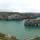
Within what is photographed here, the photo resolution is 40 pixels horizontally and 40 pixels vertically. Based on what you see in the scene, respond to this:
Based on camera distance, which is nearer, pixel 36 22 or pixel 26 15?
pixel 36 22

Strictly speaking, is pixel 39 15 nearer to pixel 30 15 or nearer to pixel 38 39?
pixel 30 15

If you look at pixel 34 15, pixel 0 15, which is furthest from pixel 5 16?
pixel 34 15

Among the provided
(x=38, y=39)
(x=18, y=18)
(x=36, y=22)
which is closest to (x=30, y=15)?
(x=18, y=18)

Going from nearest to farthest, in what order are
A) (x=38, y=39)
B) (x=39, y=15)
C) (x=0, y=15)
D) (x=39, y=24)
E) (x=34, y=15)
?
(x=38, y=39) → (x=39, y=24) → (x=0, y=15) → (x=34, y=15) → (x=39, y=15)

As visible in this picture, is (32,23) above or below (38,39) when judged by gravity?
below

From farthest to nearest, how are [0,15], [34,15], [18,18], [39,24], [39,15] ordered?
[39,15], [34,15], [0,15], [18,18], [39,24]

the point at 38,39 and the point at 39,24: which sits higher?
the point at 38,39

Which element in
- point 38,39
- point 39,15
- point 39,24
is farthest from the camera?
point 39,15

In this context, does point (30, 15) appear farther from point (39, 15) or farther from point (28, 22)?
point (28, 22)

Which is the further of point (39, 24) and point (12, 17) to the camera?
point (12, 17)
